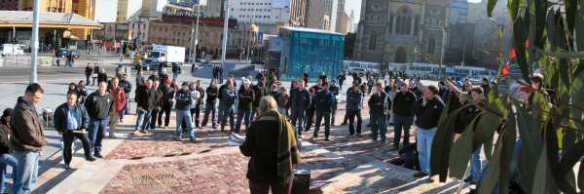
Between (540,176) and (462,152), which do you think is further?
(462,152)

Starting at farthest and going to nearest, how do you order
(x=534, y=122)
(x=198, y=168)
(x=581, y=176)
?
(x=198, y=168) → (x=581, y=176) → (x=534, y=122)

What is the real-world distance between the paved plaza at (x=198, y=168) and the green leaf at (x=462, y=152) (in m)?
7.53

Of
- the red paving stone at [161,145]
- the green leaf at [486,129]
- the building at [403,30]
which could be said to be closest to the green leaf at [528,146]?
the green leaf at [486,129]

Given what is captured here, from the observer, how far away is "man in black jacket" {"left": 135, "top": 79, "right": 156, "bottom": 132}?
15.5m

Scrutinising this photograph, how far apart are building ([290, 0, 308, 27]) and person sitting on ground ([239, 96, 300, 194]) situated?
118m

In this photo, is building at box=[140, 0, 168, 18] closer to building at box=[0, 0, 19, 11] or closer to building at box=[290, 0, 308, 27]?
building at box=[290, 0, 308, 27]

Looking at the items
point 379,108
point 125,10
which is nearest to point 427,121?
point 379,108

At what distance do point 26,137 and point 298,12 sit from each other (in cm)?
13293

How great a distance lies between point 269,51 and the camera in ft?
115

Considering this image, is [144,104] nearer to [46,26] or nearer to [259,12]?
[46,26]

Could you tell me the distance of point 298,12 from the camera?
457ft

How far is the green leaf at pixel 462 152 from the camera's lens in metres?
1.99

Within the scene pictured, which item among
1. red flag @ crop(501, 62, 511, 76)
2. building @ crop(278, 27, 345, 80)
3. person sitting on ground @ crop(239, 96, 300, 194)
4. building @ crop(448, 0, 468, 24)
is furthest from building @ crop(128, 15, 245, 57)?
red flag @ crop(501, 62, 511, 76)

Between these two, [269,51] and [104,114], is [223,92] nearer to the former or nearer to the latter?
[104,114]
